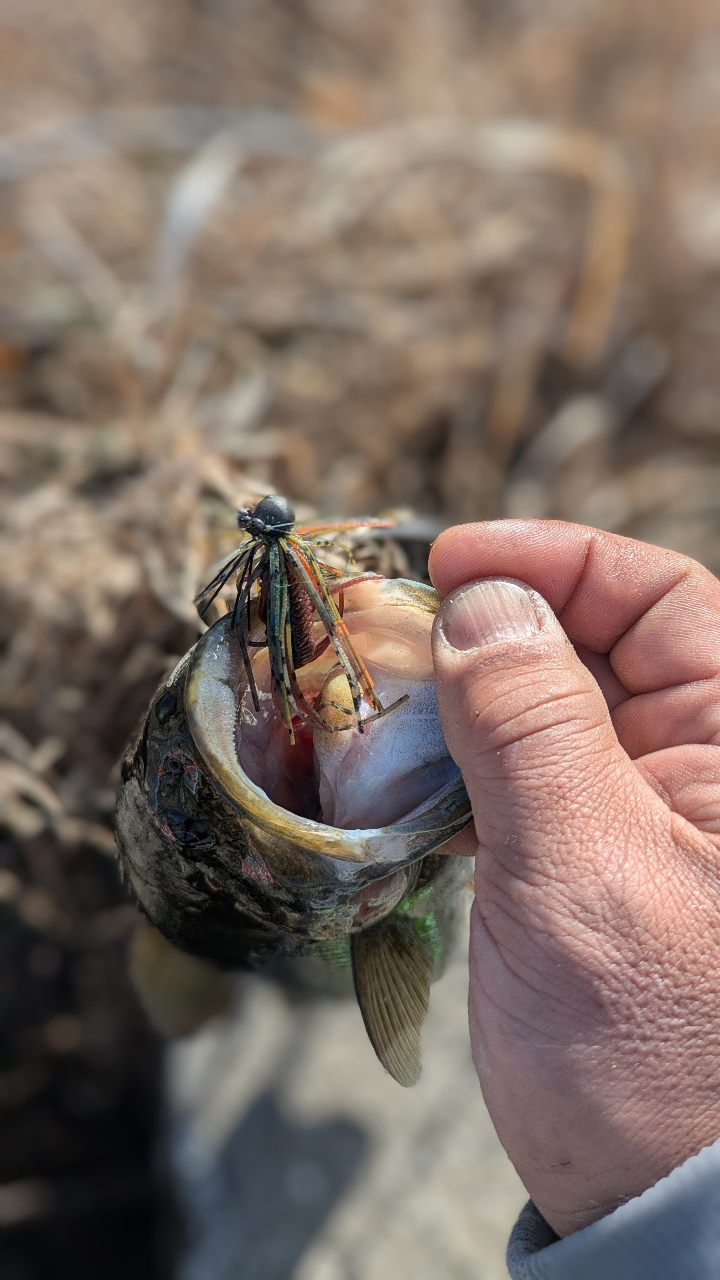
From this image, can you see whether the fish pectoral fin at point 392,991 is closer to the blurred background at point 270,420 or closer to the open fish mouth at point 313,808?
the open fish mouth at point 313,808

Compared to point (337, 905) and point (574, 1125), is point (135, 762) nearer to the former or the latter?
point (337, 905)

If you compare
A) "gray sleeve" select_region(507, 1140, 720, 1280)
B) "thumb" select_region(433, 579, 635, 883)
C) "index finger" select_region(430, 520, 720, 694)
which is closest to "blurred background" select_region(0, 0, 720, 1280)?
"index finger" select_region(430, 520, 720, 694)

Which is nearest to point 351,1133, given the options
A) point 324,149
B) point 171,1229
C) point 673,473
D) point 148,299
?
point 171,1229

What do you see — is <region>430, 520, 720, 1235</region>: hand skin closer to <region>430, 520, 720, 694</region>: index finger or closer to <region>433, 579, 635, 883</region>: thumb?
<region>433, 579, 635, 883</region>: thumb

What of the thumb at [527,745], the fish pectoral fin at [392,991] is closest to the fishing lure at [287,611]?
the thumb at [527,745]

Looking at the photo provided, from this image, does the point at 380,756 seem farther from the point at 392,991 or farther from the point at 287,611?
the point at 392,991

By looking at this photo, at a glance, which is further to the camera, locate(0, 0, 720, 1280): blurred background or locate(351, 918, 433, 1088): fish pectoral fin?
locate(0, 0, 720, 1280): blurred background
